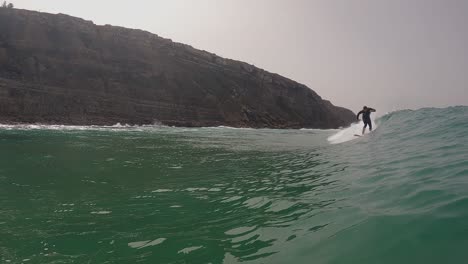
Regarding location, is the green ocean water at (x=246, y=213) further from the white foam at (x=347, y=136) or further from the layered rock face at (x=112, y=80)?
the layered rock face at (x=112, y=80)

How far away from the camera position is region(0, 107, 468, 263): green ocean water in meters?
4.99

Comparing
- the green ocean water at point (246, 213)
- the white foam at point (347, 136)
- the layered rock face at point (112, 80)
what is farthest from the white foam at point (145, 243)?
the layered rock face at point (112, 80)

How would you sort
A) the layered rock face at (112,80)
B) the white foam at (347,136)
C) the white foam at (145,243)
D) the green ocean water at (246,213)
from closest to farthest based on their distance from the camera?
the green ocean water at (246,213)
the white foam at (145,243)
the white foam at (347,136)
the layered rock face at (112,80)

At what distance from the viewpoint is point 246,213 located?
7.41 m

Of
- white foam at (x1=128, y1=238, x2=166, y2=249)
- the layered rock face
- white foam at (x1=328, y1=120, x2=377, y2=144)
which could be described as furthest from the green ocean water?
the layered rock face

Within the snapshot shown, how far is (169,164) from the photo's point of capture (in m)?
14.6

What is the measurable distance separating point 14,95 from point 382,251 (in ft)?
175

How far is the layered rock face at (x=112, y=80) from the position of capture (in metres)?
50.8

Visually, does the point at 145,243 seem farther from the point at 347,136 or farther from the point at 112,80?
the point at 112,80

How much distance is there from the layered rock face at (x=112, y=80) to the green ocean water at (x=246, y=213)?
41.7 metres

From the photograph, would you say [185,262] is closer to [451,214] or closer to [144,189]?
[451,214]

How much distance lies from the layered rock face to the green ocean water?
41.7 m

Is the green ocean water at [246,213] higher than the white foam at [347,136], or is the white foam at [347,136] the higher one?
the white foam at [347,136]

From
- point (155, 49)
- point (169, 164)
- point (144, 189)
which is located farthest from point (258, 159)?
point (155, 49)
